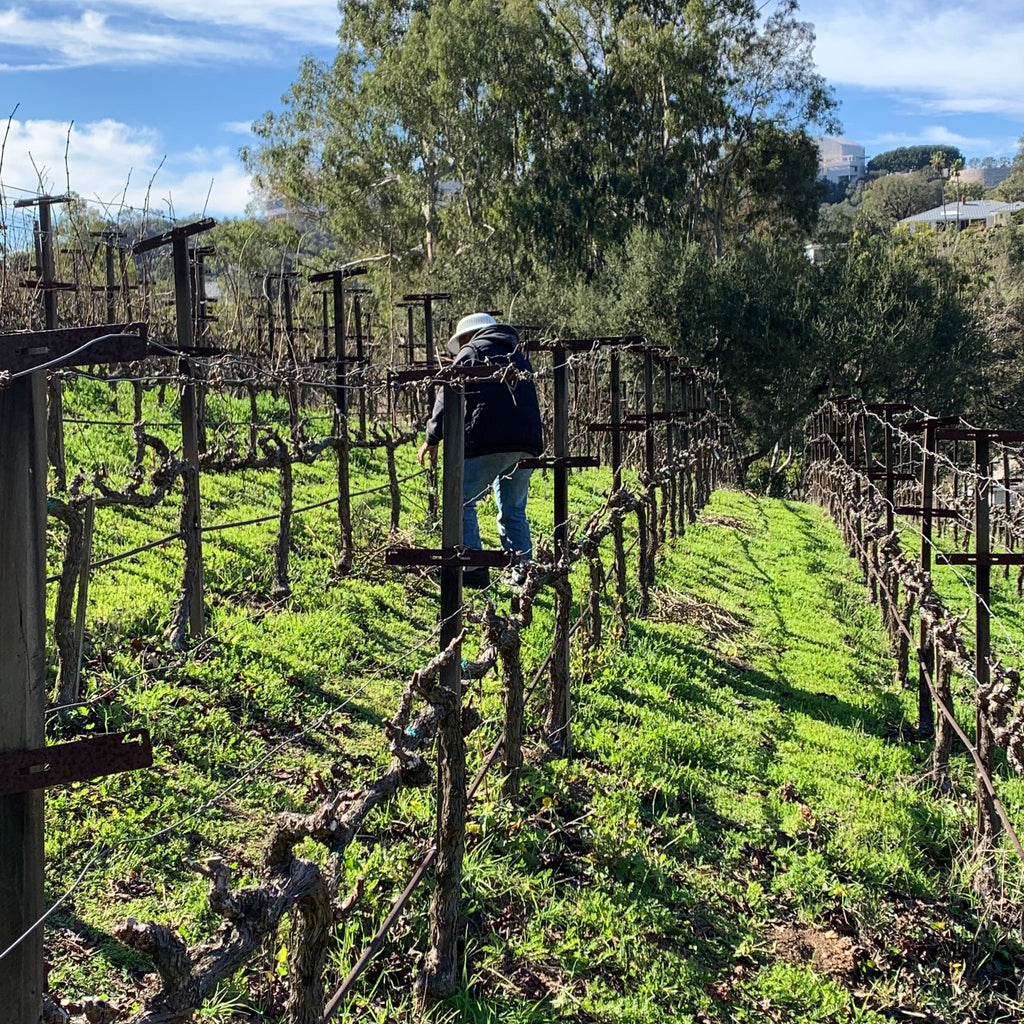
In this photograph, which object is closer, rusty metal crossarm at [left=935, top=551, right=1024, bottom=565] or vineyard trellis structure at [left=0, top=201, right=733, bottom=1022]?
vineyard trellis structure at [left=0, top=201, right=733, bottom=1022]

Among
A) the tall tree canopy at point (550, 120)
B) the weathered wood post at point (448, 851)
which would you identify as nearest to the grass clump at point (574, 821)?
the weathered wood post at point (448, 851)

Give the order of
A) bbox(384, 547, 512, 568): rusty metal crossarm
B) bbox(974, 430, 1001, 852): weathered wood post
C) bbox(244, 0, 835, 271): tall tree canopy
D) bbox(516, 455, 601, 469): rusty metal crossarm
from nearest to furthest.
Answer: bbox(384, 547, 512, 568): rusty metal crossarm → bbox(974, 430, 1001, 852): weathered wood post → bbox(516, 455, 601, 469): rusty metal crossarm → bbox(244, 0, 835, 271): tall tree canopy

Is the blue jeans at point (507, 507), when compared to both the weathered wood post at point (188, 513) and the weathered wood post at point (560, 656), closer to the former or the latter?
the weathered wood post at point (560, 656)

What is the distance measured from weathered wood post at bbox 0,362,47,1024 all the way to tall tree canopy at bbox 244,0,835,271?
89.1ft

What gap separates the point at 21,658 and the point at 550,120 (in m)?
30.5

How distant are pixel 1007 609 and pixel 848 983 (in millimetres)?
7946

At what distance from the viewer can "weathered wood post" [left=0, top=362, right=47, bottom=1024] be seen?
2.01 metres

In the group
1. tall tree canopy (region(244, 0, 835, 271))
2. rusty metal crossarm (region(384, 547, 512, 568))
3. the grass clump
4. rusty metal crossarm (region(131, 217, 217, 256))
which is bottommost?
the grass clump

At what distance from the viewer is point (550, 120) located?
30203mm

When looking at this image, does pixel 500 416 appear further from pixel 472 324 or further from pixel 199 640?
pixel 199 640

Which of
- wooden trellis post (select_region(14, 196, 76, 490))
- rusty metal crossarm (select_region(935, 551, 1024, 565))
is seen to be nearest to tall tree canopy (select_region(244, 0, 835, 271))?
wooden trellis post (select_region(14, 196, 76, 490))

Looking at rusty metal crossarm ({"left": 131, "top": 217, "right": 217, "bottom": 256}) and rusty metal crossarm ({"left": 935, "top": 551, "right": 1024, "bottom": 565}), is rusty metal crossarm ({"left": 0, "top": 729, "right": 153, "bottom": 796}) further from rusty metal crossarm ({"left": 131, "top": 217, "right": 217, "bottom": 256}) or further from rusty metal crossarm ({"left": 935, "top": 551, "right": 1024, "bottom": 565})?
rusty metal crossarm ({"left": 131, "top": 217, "right": 217, "bottom": 256})

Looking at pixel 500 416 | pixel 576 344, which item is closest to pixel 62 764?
pixel 500 416

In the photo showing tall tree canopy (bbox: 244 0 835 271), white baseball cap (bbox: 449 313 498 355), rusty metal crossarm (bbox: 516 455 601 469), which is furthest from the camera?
tall tree canopy (bbox: 244 0 835 271)
